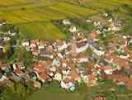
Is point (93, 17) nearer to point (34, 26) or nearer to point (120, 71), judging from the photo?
point (34, 26)

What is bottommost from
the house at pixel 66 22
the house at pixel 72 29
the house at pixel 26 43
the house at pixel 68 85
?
the house at pixel 68 85

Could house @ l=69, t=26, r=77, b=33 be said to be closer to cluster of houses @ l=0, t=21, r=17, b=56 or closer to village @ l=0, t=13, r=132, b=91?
village @ l=0, t=13, r=132, b=91

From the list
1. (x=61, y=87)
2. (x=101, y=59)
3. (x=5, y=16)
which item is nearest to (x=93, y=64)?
(x=101, y=59)

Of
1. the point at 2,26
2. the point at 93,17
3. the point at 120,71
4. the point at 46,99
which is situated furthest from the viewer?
the point at 93,17

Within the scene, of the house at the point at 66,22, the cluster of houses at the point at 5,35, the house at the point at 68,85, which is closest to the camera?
the house at the point at 68,85

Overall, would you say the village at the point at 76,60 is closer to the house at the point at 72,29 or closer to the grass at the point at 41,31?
the house at the point at 72,29

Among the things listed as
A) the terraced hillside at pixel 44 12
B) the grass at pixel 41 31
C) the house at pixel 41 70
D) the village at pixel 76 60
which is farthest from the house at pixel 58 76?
the terraced hillside at pixel 44 12

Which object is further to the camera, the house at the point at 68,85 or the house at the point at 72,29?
the house at the point at 72,29
